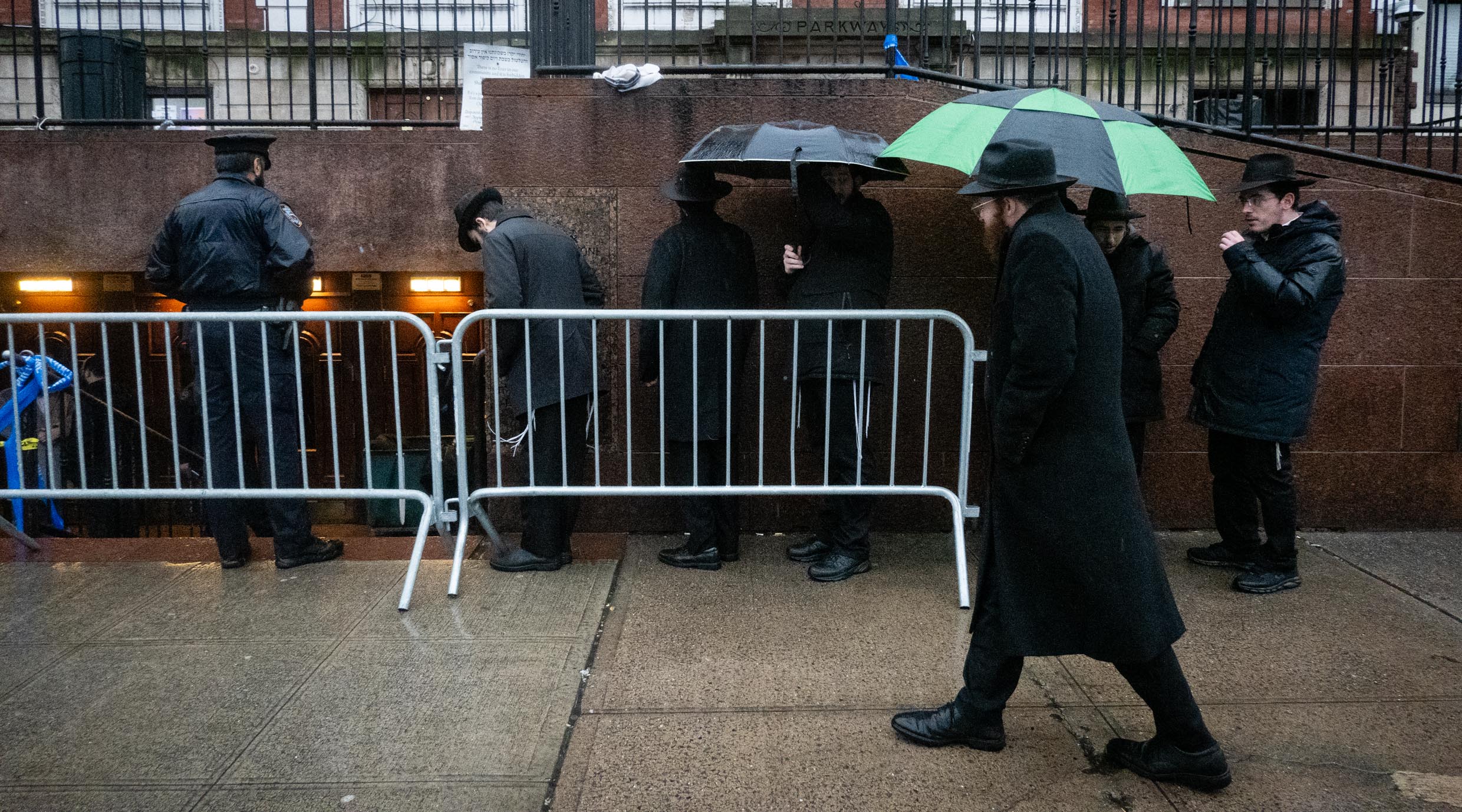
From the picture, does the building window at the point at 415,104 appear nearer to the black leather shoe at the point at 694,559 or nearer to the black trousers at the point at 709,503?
the black trousers at the point at 709,503

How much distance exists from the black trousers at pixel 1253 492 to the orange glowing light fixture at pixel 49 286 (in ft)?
27.0

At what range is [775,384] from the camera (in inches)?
241

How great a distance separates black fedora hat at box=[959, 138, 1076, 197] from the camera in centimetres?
324

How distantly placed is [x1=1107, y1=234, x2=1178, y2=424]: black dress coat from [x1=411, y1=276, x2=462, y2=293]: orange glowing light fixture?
5491 mm

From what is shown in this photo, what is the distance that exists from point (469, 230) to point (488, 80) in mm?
995

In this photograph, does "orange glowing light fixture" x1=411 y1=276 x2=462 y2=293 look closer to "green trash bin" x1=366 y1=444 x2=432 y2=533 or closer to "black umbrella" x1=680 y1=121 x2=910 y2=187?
"green trash bin" x1=366 y1=444 x2=432 y2=533

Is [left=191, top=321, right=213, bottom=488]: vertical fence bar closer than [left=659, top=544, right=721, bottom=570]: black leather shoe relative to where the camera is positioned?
Yes

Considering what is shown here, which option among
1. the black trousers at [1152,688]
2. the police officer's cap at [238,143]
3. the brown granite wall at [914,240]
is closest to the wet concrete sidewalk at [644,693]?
the black trousers at [1152,688]

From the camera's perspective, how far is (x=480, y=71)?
21.8 ft

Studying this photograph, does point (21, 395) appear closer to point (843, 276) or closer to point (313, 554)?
point (313, 554)

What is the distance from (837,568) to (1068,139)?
227 cm

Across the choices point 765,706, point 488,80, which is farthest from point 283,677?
point 488,80

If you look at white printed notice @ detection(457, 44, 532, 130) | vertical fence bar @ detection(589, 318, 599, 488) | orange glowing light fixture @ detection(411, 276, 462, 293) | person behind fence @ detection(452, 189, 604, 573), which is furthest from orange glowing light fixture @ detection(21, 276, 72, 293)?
vertical fence bar @ detection(589, 318, 599, 488)

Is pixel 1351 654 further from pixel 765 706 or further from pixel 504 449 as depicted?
pixel 504 449
